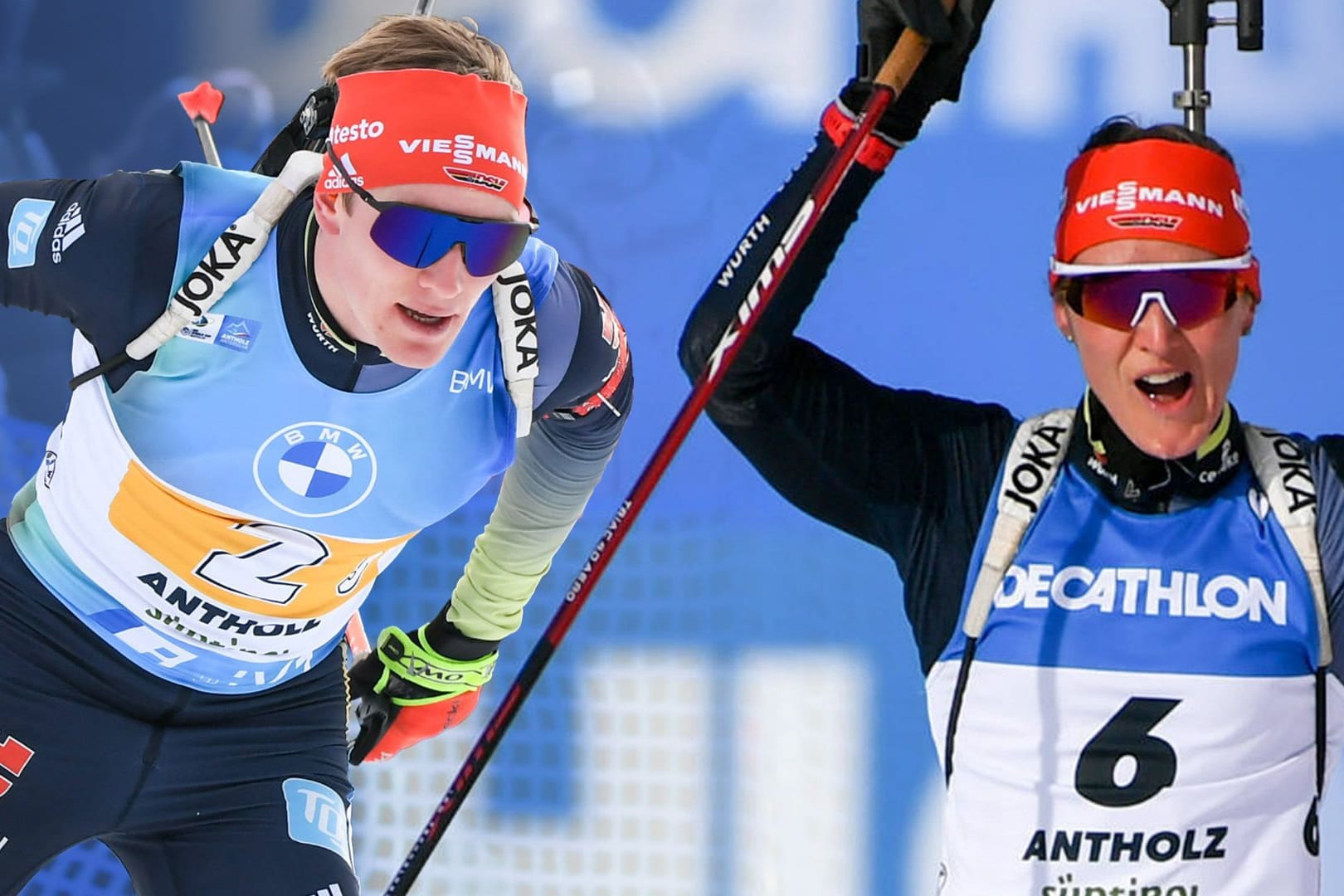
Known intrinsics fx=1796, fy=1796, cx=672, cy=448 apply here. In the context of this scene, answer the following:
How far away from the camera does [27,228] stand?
7.86 ft

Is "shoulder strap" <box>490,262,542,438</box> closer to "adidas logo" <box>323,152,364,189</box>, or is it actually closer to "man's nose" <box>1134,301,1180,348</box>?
"adidas logo" <box>323,152,364,189</box>

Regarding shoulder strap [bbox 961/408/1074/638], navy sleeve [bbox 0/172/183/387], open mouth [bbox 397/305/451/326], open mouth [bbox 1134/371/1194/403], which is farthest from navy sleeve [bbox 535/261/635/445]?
open mouth [bbox 1134/371/1194/403]

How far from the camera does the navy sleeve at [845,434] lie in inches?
80.9

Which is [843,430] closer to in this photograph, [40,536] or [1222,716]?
[1222,716]

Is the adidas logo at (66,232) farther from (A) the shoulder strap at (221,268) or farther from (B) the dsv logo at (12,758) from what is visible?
(B) the dsv logo at (12,758)

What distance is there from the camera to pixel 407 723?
2986 mm

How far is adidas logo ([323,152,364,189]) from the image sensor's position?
2385 millimetres

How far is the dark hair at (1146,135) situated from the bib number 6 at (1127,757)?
2.13 feet

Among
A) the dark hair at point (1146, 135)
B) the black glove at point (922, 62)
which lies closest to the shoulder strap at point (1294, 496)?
the dark hair at point (1146, 135)

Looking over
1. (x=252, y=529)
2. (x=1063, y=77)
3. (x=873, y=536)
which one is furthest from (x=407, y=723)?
(x=1063, y=77)

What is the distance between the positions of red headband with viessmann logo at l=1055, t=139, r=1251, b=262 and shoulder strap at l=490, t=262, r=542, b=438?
0.81m

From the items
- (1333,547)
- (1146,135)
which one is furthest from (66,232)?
(1333,547)

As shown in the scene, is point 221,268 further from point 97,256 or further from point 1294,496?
point 1294,496

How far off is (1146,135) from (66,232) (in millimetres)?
1385
